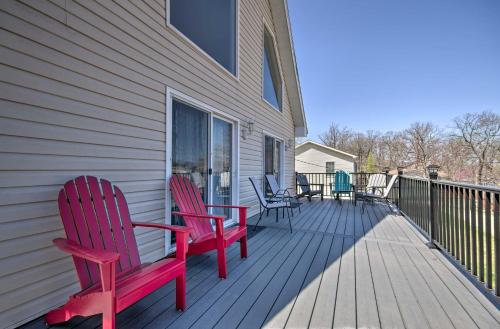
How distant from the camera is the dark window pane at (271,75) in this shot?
258 inches

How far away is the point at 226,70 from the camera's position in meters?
4.25

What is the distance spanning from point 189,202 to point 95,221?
44.7 inches

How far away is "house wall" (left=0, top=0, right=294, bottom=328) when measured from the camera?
1.54m

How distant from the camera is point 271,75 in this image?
699cm

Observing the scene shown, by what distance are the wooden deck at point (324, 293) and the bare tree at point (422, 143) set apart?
20722 millimetres

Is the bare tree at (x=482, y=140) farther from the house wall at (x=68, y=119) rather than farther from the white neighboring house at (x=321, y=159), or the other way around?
the house wall at (x=68, y=119)

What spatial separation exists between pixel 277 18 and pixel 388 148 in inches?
856

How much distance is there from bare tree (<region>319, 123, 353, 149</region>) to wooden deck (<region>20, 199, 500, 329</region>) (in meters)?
26.2

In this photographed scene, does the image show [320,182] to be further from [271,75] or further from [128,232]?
[128,232]

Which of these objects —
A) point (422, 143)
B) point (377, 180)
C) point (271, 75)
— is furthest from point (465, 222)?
point (422, 143)

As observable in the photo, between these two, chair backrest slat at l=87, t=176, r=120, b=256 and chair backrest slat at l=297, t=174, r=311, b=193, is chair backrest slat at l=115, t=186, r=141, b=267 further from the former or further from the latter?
chair backrest slat at l=297, t=174, r=311, b=193

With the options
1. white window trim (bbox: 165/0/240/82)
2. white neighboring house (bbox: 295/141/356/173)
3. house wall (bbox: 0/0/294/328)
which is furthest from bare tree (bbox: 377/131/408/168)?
house wall (bbox: 0/0/294/328)

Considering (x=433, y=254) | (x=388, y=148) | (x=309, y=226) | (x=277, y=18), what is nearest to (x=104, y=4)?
(x=309, y=226)

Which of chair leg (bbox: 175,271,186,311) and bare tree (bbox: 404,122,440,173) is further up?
bare tree (bbox: 404,122,440,173)
